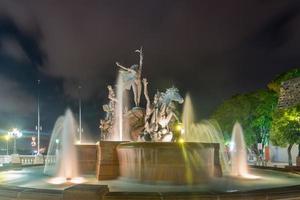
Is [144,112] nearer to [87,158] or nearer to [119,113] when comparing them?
[119,113]

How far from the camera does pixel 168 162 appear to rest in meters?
14.7

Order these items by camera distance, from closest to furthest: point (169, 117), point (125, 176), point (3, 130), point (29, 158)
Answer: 1. point (125, 176)
2. point (169, 117)
3. point (29, 158)
4. point (3, 130)

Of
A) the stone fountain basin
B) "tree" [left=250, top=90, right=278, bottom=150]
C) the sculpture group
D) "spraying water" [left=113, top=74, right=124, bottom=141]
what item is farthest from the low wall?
"tree" [left=250, top=90, right=278, bottom=150]

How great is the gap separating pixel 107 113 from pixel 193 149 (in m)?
12.2

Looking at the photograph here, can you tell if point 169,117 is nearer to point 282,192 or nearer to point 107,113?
point 107,113

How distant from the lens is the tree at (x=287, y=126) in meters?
37.9

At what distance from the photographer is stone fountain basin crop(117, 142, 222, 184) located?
14641 millimetres

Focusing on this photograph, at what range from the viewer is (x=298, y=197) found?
913 cm

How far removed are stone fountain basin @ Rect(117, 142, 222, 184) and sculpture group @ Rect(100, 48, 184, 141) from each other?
6.44 metres

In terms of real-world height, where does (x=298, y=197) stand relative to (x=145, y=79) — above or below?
below

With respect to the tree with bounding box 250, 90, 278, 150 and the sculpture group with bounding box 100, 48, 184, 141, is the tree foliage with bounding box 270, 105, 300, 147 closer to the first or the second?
the tree with bounding box 250, 90, 278, 150

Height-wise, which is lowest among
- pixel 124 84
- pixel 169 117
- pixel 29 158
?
pixel 29 158

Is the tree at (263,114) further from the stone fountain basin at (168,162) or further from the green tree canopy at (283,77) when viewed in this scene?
the stone fountain basin at (168,162)

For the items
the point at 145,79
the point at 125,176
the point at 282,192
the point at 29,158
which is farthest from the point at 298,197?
the point at 29,158
